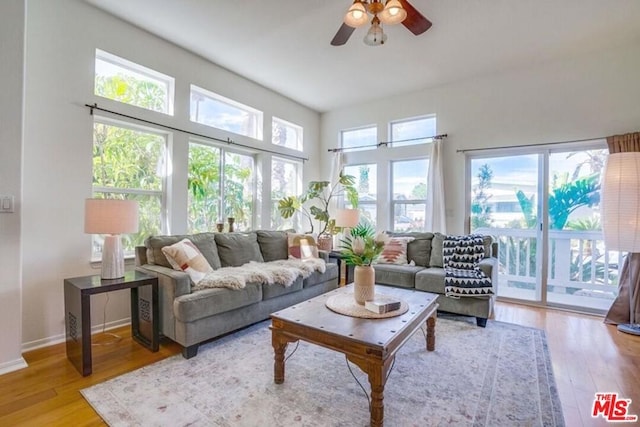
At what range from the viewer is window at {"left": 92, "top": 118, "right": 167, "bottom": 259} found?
302cm

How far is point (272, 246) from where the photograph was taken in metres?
3.95

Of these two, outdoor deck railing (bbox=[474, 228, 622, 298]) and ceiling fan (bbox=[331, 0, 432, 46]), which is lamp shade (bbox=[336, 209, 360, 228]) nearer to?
outdoor deck railing (bbox=[474, 228, 622, 298])

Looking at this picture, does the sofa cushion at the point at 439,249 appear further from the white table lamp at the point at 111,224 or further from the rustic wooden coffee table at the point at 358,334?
the white table lamp at the point at 111,224

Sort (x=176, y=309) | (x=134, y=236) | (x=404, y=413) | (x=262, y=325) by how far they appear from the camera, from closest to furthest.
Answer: (x=404, y=413) < (x=176, y=309) < (x=262, y=325) < (x=134, y=236)

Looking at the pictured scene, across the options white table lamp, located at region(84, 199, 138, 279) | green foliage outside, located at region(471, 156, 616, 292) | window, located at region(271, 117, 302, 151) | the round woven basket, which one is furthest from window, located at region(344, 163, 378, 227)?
white table lamp, located at region(84, 199, 138, 279)

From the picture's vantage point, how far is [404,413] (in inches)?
68.3

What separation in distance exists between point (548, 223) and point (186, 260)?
4252 millimetres

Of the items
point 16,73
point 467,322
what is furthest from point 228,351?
point 16,73

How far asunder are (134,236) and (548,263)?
4940 mm

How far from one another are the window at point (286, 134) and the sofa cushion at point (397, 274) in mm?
2643

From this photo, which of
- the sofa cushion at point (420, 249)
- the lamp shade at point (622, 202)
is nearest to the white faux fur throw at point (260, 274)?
the sofa cushion at point (420, 249)

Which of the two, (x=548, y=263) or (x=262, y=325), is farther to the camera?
(x=548, y=263)

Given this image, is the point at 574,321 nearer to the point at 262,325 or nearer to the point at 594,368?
the point at 594,368

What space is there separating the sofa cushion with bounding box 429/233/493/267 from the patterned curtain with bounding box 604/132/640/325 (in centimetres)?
129
